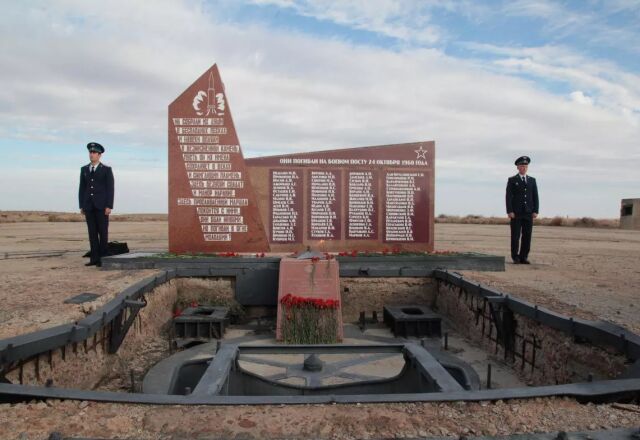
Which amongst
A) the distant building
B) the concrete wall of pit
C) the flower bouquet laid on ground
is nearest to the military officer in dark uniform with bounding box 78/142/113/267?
the flower bouquet laid on ground

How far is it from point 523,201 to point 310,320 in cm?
504

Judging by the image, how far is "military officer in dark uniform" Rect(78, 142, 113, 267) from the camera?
8023mm

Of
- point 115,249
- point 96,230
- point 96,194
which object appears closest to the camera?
point 96,194

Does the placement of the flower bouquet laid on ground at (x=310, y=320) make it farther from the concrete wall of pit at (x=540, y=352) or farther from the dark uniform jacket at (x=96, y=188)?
the dark uniform jacket at (x=96, y=188)

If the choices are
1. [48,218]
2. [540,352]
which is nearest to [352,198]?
[540,352]

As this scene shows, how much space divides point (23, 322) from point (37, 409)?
197 cm

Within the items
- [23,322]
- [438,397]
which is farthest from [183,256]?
[438,397]

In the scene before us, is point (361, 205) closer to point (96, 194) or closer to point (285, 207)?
point (285, 207)

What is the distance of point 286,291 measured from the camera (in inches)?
261

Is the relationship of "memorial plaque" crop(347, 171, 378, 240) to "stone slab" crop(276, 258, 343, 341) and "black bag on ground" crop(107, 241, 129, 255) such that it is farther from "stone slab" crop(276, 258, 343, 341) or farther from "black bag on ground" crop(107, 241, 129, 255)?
"black bag on ground" crop(107, 241, 129, 255)

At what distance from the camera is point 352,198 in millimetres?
9156

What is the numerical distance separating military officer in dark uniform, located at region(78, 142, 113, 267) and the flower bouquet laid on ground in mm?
3743

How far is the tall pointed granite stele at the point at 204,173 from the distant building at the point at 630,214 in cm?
2319

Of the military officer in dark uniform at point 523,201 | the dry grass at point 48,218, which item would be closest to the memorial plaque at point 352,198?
the military officer in dark uniform at point 523,201
